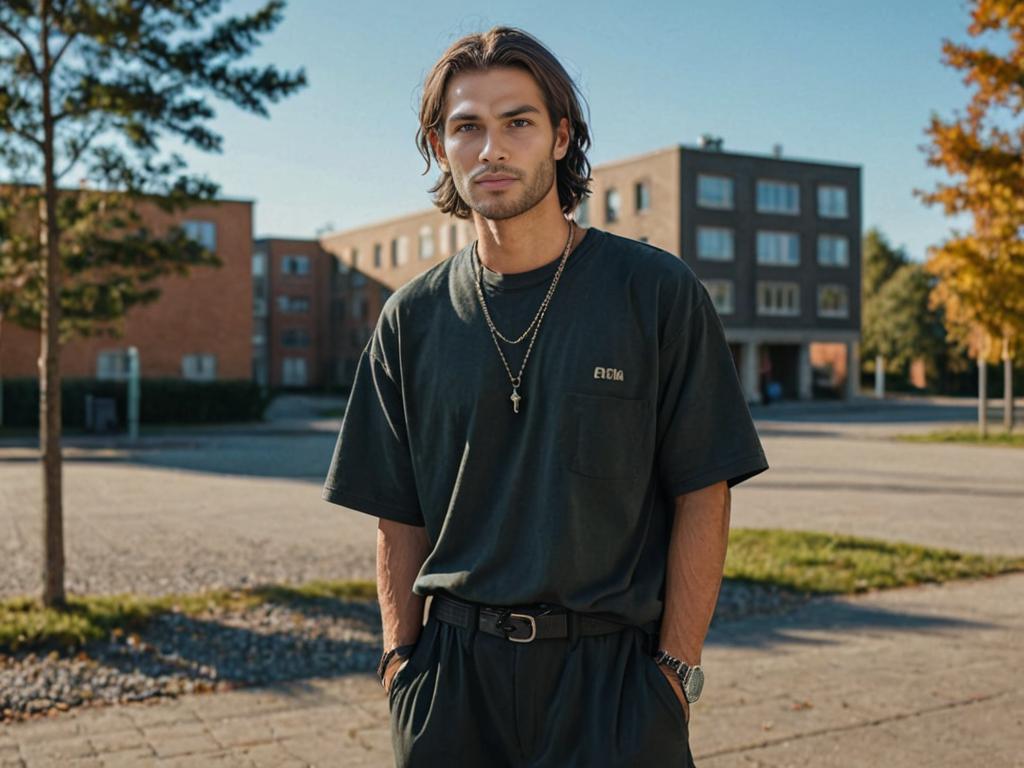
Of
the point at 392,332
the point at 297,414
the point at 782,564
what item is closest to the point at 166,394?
the point at 297,414

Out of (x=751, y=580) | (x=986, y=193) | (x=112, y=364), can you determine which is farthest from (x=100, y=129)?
(x=112, y=364)

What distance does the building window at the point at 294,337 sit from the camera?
77750 millimetres

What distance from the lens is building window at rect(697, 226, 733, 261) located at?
185 ft

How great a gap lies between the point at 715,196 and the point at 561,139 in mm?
56080

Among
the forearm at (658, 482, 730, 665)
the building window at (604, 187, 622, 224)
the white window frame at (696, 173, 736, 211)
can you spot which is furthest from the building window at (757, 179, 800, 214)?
the forearm at (658, 482, 730, 665)

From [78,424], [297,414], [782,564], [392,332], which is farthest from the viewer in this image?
[297,414]

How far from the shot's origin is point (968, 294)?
2222 cm

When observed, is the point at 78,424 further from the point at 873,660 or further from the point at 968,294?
the point at 873,660

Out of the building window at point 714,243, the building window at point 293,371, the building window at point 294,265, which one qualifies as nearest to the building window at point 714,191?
the building window at point 714,243

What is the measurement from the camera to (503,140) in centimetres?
228

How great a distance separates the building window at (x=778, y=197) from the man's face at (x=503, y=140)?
57.8 meters

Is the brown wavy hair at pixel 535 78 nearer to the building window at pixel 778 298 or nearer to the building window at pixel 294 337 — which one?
the building window at pixel 778 298

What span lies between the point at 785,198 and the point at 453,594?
5940 cm

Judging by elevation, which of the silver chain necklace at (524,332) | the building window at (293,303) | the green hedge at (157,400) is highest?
the building window at (293,303)
